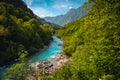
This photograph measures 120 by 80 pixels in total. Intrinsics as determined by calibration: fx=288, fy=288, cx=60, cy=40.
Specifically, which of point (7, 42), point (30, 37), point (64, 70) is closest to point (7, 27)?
point (7, 42)

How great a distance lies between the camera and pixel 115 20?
25.5m

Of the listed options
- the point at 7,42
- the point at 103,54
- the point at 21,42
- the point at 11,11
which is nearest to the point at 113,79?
the point at 103,54

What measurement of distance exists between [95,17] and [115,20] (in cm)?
212

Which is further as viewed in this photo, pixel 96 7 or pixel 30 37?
pixel 30 37

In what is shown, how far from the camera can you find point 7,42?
372 feet

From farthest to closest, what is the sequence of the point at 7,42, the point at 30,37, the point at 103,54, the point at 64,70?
the point at 30,37
the point at 7,42
the point at 64,70
the point at 103,54

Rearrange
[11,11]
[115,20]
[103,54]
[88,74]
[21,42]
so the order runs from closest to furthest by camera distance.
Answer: [115,20], [103,54], [88,74], [21,42], [11,11]

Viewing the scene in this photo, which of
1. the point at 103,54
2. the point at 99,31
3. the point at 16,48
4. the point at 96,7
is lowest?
the point at 16,48

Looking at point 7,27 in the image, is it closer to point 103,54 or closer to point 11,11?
point 11,11

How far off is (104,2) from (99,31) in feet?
9.26

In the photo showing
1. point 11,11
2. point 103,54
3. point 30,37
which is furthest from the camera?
point 11,11

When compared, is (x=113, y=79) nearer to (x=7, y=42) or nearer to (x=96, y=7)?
(x=96, y=7)

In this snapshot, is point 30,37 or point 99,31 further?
point 30,37

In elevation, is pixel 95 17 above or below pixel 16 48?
above
